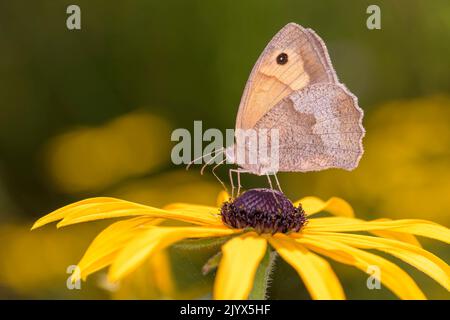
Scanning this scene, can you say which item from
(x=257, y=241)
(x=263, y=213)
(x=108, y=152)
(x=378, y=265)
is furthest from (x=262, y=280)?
(x=108, y=152)

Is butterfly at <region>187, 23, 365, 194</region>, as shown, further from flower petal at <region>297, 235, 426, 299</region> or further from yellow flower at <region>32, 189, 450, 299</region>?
flower petal at <region>297, 235, 426, 299</region>

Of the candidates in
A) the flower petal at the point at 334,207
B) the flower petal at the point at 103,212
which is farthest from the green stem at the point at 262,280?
the flower petal at the point at 334,207

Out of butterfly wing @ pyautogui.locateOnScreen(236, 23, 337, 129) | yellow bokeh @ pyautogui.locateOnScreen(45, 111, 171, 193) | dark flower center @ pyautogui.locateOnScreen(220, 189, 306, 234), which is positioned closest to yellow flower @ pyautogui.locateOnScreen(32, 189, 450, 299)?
dark flower center @ pyautogui.locateOnScreen(220, 189, 306, 234)

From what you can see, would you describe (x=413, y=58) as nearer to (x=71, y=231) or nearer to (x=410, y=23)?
(x=410, y=23)

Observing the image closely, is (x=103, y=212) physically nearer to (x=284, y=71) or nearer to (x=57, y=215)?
(x=57, y=215)

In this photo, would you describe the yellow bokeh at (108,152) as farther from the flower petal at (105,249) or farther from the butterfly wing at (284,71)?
the flower petal at (105,249)

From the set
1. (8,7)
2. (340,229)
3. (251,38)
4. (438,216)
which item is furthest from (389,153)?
(8,7)
